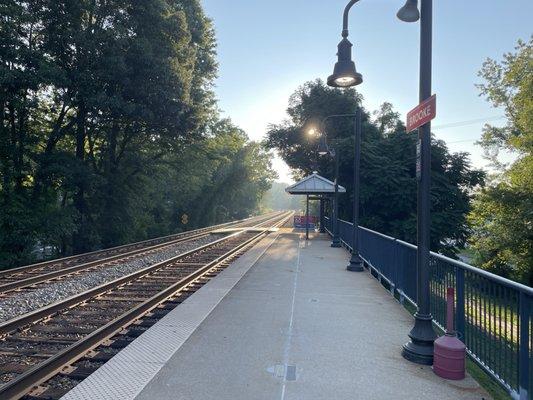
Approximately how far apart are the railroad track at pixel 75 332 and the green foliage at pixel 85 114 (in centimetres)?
1230

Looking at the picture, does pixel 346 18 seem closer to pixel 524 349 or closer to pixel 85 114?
pixel 524 349

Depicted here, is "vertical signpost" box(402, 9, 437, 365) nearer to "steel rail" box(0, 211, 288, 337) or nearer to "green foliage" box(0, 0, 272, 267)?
"steel rail" box(0, 211, 288, 337)

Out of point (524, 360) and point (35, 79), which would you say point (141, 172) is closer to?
point (35, 79)

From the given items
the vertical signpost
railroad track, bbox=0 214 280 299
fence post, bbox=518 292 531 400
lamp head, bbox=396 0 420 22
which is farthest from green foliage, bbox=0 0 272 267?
fence post, bbox=518 292 531 400

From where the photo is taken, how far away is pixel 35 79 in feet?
59.3

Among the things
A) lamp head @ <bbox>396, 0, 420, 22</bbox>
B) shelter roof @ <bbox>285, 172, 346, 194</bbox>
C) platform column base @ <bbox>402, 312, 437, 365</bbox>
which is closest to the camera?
platform column base @ <bbox>402, 312, 437, 365</bbox>

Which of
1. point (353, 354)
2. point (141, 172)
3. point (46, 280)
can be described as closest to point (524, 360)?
point (353, 354)

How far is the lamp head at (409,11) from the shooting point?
522 cm

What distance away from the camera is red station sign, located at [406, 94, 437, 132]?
16.1ft

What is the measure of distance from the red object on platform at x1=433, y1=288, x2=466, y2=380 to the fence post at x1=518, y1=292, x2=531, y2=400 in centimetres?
74

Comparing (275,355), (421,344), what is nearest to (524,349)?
(421,344)

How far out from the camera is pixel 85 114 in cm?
2347

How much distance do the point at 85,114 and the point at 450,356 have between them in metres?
23.6

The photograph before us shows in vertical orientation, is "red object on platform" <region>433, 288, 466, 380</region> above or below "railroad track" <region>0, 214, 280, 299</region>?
above
